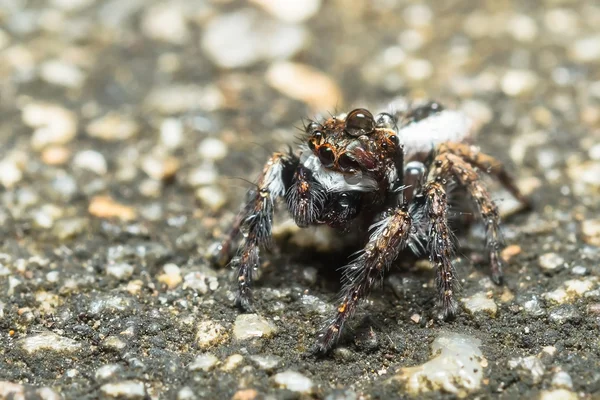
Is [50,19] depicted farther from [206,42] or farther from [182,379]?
[182,379]

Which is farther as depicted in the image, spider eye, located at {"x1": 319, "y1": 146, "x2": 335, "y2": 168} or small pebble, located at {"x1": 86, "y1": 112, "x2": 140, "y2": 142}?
small pebble, located at {"x1": 86, "y1": 112, "x2": 140, "y2": 142}

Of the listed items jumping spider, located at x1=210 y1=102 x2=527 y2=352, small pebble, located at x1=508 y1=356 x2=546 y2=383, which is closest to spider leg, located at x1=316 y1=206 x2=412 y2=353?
jumping spider, located at x1=210 y1=102 x2=527 y2=352

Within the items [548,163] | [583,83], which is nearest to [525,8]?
[583,83]

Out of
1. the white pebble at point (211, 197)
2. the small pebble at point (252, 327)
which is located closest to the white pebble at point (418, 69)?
the white pebble at point (211, 197)

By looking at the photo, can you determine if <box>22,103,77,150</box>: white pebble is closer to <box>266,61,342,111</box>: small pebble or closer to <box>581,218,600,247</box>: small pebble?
<box>266,61,342,111</box>: small pebble

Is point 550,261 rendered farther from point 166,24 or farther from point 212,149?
point 166,24

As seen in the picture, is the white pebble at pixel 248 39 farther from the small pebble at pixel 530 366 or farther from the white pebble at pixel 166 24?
the small pebble at pixel 530 366

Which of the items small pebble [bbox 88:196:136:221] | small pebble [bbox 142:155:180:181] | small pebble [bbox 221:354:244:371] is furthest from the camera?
small pebble [bbox 142:155:180:181]
